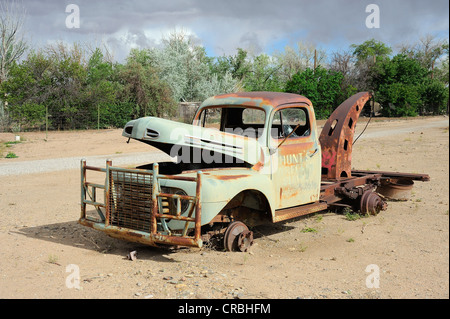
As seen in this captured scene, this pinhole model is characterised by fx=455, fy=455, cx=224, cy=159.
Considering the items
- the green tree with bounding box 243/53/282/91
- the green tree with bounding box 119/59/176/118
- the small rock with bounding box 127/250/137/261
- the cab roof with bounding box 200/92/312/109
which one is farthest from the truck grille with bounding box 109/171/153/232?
the green tree with bounding box 243/53/282/91

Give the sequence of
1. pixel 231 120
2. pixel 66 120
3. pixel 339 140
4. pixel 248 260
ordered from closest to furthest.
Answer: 1. pixel 248 260
2. pixel 231 120
3. pixel 339 140
4. pixel 66 120

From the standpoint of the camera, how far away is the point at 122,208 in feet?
18.6

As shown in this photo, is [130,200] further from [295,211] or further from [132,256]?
[295,211]

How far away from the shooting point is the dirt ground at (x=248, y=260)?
463 cm

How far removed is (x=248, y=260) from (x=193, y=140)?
1651 mm

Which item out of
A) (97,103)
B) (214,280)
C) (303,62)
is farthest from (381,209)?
(303,62)

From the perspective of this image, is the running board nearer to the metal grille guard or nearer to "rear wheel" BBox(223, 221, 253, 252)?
"rear wheel" BBox(223, 221, 253, 252)

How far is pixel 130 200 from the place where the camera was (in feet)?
18.2

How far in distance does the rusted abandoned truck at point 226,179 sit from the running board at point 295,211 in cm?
2

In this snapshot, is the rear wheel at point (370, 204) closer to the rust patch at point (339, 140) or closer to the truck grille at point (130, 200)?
the rust patch at point (339, 140)

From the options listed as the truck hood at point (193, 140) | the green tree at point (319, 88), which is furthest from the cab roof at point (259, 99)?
the green tree at point (319, 88)

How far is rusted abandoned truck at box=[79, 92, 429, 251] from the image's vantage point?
5.30 m

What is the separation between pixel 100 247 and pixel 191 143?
79.9 inches

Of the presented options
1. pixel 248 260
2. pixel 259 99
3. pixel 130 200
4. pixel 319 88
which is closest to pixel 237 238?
pixel 248 260
